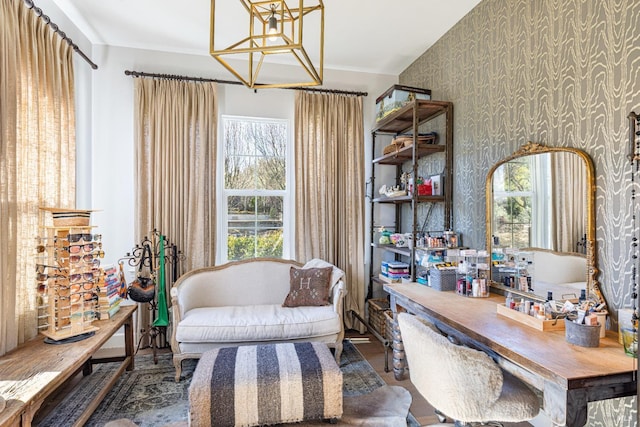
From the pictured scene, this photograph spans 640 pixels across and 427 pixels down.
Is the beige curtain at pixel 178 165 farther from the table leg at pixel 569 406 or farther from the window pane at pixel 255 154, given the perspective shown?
the table leg at pixel 569 406

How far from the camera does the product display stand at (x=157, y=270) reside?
10.0 ft

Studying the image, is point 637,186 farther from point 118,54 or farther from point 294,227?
point 118,54

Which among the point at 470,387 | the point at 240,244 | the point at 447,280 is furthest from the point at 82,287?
the point at 447,280

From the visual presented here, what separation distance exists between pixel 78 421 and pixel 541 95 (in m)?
3.25

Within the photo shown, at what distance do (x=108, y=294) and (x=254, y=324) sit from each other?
1.11 metres

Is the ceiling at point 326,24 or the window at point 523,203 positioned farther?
the ceiling at point 326,24

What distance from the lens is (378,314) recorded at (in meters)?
3.37

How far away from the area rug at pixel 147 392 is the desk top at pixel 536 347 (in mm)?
788

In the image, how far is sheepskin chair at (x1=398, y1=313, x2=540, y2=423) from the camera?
1384mm

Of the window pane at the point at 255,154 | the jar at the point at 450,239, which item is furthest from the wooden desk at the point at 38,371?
the jar at the point at 450,239

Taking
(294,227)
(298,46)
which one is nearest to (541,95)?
(298,46)

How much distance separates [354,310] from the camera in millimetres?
3676

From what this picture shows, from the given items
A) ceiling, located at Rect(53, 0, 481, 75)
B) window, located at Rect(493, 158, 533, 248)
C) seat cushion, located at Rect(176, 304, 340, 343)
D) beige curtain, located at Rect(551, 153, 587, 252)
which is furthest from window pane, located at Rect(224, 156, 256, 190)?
beige curtain, located at Rect(551, 153, 587, 252)

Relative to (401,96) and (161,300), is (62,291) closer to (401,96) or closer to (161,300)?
(161,300)
